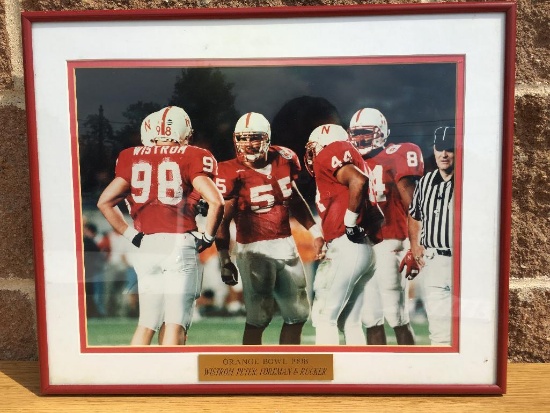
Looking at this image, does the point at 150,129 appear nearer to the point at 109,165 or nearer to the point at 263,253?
the point at 109,165

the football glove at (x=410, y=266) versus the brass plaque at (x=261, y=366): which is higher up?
the football glove at (x=410, y=266)

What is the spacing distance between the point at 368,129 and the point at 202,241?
0.76 ft

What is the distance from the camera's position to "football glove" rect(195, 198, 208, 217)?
22.8 inches

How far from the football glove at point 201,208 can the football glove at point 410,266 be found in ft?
0.78

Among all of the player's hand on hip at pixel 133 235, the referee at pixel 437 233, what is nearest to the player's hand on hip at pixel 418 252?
the referee at pixel 437 233

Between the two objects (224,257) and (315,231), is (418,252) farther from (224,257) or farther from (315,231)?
(224,257)

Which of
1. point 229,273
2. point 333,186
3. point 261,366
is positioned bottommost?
point 261,366

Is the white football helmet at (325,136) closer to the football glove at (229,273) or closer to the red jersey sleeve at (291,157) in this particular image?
the red jersey sleeve at (291,157)

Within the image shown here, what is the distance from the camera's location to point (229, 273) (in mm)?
588

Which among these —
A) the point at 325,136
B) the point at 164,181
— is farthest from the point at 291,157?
the point at 164,181

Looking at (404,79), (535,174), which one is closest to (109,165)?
(404,79)

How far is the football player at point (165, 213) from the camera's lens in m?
0.57

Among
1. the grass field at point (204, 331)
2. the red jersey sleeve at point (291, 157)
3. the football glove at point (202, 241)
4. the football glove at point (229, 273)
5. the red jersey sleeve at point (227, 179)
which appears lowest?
the grass field at point (204, 331)

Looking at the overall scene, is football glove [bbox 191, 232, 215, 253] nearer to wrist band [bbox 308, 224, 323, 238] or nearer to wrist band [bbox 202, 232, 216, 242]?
wrist band [bbox 202, 232, 216, 242]
